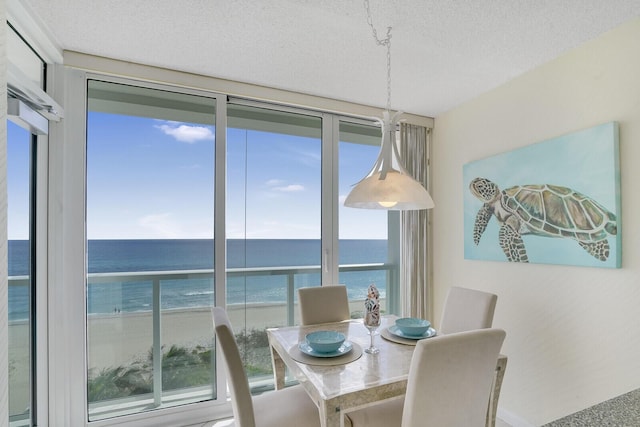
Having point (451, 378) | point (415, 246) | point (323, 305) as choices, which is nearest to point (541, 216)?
point (415, 246)

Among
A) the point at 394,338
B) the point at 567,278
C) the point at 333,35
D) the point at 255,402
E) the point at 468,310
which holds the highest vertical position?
the point at 333,35

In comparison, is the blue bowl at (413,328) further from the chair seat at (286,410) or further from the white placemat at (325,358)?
the chair seat at (286,410)

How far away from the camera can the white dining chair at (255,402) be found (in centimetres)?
140

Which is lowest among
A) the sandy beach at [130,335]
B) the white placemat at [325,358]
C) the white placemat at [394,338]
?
the sandy beach at [130,335]

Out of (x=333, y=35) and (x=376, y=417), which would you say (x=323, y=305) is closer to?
(x=376, y=417)

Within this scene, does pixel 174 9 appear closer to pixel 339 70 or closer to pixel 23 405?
pixel 339 70

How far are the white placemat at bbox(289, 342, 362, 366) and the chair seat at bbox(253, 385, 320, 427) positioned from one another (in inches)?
10.6

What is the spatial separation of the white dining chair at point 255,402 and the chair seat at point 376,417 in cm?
18

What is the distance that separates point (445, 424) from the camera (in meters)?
1.33

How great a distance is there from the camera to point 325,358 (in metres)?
1.62

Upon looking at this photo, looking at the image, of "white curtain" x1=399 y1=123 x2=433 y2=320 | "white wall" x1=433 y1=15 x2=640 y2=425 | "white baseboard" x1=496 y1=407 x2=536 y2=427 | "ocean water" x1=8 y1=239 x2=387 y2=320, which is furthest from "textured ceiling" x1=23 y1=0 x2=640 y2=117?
"white baseboard" x1=496 y1=407 x2=536 y2=427

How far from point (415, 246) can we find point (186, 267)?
212 cm

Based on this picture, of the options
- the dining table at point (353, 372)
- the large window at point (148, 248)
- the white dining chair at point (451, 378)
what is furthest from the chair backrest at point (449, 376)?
the large window at point (148, 248)

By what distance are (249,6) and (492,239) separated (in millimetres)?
2353
